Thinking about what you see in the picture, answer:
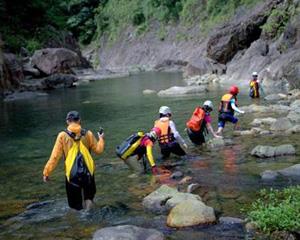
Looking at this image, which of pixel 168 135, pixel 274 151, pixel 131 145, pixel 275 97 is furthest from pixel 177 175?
pixel 275 97

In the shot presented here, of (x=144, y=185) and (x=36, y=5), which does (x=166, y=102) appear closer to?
(x=144, y=185)

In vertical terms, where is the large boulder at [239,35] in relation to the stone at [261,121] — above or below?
above

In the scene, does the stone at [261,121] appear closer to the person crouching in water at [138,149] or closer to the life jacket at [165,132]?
the life jacket at [165,132]

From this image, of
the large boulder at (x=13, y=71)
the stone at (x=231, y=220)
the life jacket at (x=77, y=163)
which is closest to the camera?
the stone at (x=231, y=220)

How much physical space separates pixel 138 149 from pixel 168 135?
1017 mm

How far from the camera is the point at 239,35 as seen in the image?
3947cm

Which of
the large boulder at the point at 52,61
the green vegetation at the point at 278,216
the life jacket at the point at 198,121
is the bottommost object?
the green vegetation at the point at 278,216

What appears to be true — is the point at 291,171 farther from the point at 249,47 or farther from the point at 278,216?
the point at 249,47

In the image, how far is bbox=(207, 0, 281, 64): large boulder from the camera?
38938 mm

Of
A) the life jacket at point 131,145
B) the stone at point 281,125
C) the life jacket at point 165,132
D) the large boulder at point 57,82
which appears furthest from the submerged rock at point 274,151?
the large boulder at point 57,82

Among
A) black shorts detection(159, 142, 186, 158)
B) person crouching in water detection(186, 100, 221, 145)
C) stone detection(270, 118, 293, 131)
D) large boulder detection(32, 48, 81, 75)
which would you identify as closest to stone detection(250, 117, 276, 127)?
stone detection(270, 118, 293, 131)

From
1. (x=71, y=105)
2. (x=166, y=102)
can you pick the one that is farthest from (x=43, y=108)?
(x=166, y=102)

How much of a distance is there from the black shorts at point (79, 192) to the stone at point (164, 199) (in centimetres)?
106

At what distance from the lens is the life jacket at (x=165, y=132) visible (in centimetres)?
1247
